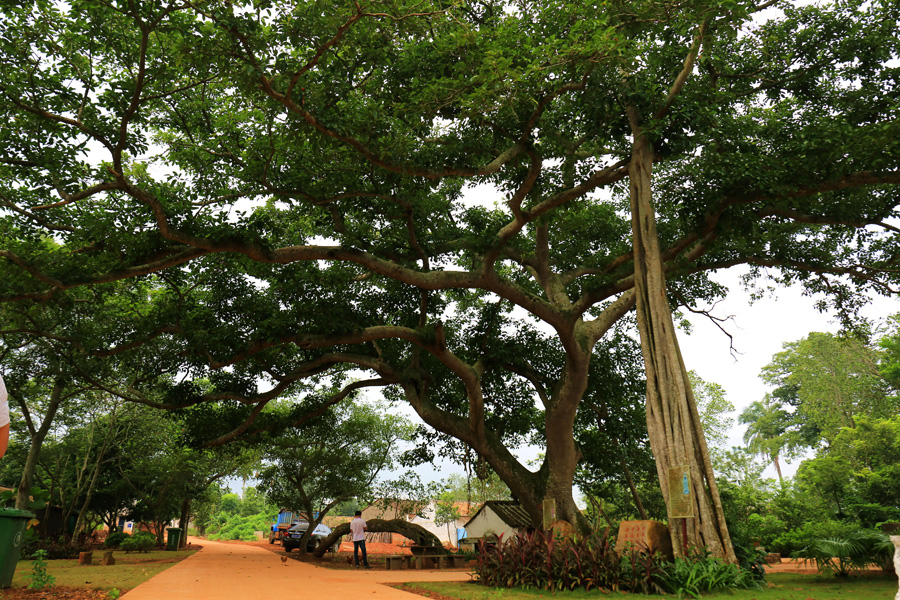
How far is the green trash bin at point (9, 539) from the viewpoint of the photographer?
7.28 metres

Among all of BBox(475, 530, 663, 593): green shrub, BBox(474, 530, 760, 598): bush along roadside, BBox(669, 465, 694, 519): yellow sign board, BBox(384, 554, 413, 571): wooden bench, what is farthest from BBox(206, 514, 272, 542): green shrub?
BBox(669, 465, 694, 519): yellow sign board

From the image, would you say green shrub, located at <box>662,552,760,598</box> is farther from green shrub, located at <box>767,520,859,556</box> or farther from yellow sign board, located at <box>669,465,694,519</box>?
green shrub, located at <box>767,520,859,556</box>

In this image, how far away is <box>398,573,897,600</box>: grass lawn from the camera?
260 inches

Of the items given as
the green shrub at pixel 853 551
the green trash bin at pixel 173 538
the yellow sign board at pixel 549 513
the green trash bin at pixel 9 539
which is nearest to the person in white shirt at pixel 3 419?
the green trash bin at pixel 9 539

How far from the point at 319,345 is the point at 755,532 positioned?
1093cm

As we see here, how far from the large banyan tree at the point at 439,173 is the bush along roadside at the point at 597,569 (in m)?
0.57

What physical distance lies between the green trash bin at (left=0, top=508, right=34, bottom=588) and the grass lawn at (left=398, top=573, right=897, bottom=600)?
520cm

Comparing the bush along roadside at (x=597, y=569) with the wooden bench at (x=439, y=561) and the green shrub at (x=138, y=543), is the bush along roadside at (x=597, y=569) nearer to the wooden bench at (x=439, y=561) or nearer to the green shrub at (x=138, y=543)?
the wooden bench at (x=439, y=561)

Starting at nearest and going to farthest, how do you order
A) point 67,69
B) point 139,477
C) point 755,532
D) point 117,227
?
point 67,69, point 117,227, point 755,532, point 139,477

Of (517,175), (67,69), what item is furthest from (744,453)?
(67,69)

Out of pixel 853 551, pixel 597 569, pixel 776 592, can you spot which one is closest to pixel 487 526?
pixel 853 551

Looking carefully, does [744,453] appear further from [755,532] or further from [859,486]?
[755,532]

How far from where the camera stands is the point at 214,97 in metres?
10.2

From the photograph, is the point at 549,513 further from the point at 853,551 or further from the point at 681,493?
the point at 853,551
